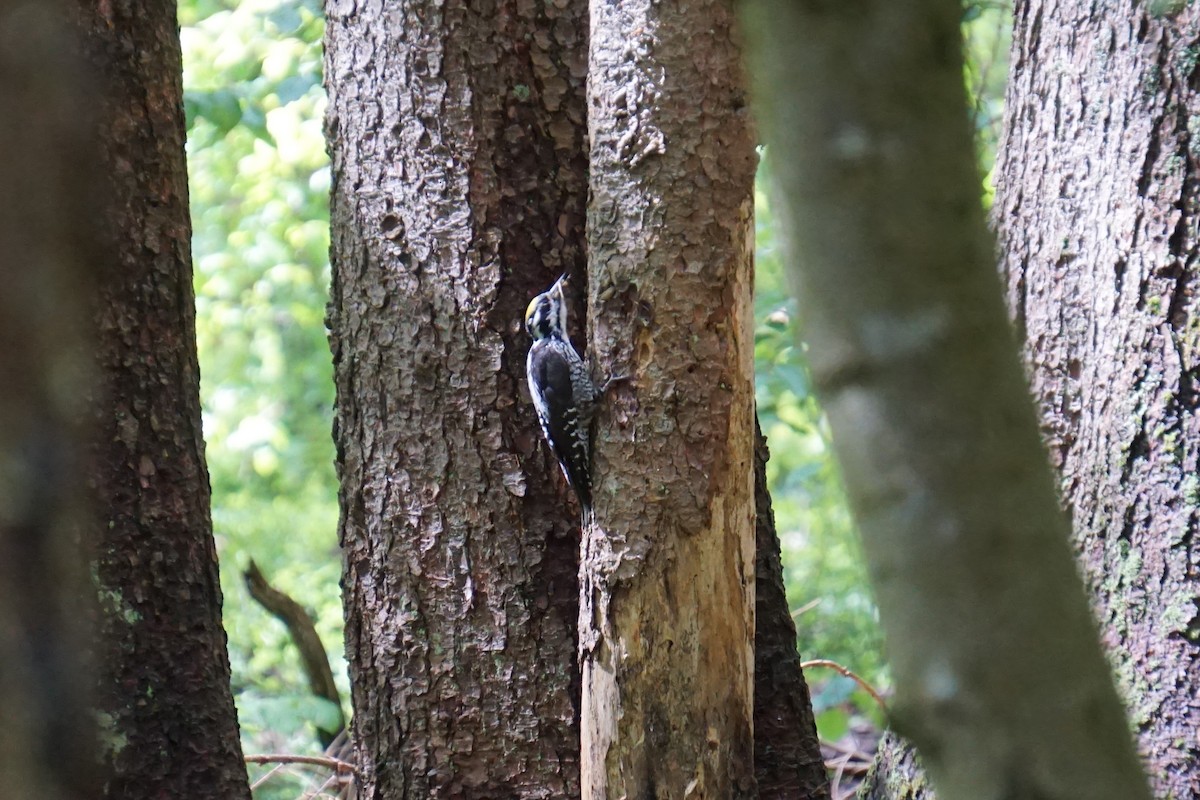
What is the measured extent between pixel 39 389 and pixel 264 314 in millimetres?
7627

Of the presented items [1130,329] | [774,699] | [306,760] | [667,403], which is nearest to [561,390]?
[667,403]

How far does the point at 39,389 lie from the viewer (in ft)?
2.58

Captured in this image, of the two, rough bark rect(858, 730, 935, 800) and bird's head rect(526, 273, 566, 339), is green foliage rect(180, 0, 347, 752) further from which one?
rough bark rect(858, 730, 935, 800)

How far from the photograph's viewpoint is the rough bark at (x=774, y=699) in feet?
10.5

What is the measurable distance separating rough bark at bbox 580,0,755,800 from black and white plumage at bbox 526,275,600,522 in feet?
0.52

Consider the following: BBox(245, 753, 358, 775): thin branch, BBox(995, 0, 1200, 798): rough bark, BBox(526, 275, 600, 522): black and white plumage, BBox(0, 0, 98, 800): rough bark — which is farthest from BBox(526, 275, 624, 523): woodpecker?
BBox(0, 0, 98, 800): rough bark

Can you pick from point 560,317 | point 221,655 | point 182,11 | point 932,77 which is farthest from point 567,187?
point 182,11

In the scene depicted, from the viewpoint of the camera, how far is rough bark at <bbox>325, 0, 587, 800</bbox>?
3.03 m

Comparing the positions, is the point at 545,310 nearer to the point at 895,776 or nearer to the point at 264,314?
the point at 895,776

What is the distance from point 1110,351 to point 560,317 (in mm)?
1383

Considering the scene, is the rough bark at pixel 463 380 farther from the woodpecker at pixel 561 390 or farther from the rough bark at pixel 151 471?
the rough bark at pixel 151 471

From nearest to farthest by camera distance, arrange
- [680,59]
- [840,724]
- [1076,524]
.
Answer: [680,59]
[1076,524]
[840,724]

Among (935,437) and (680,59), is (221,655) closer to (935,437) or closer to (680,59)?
(680,59)

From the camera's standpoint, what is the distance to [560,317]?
322 centimetres
